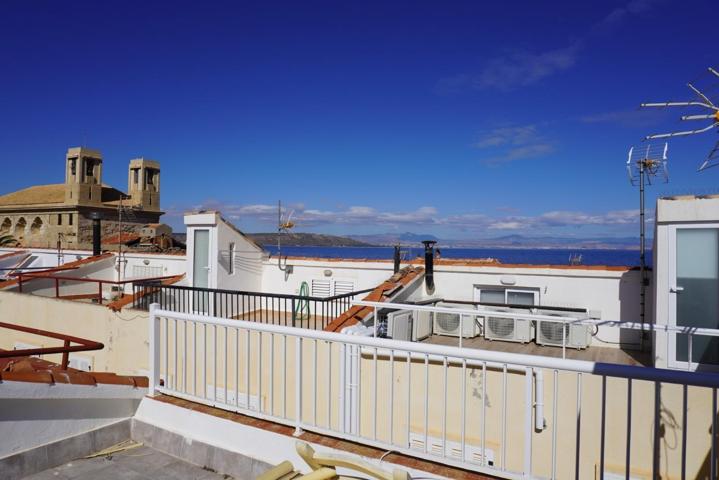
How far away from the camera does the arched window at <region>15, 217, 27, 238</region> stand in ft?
125

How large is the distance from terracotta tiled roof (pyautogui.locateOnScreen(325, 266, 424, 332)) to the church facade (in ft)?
86.0

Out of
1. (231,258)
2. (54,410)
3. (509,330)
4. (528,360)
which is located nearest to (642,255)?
(509,330)

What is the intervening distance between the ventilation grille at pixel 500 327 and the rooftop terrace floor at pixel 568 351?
15 cm

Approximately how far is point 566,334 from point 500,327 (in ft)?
3.91

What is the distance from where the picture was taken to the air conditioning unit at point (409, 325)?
26.3ft

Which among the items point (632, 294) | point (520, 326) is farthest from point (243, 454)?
point (632, 294)

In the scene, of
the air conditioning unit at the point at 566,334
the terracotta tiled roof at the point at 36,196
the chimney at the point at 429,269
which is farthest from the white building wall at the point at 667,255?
the terracotta tiled roof at the point at 36,196

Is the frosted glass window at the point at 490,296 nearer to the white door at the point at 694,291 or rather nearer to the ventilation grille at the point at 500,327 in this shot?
the ventilation grille at the point at 500,327

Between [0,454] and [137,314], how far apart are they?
22.7 ft

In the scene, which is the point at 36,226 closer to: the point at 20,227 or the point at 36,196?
the point at 20,227

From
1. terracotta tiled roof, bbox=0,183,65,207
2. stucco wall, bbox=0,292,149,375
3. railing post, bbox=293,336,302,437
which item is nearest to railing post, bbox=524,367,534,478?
railing post, bbox=293,336,302,437

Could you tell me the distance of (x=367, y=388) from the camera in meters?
6.34

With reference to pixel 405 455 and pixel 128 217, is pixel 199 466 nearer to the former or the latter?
pixel 405 455

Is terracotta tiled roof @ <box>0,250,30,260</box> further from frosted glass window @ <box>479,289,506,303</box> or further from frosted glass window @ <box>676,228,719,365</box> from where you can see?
frosted glass window @ <box>676,228,719,365</box>
